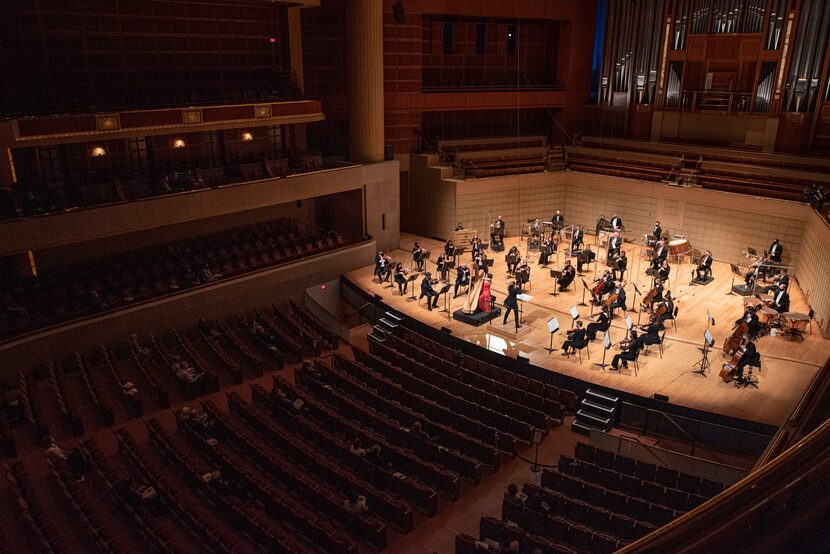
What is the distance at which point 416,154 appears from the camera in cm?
2142

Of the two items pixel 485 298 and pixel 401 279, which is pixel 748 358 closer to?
pixel 485 298

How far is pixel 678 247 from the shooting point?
18.5 m

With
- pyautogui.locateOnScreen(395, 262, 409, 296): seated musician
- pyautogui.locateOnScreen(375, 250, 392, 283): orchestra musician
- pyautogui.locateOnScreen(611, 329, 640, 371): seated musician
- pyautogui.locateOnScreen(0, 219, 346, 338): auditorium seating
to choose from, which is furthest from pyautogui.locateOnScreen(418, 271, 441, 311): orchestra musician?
pyautogui.locateOnScreen(611, 329, 640, 371): seated musician

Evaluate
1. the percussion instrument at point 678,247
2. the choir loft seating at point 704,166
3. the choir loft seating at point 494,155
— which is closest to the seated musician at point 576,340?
the percussion instrument at point 678,247

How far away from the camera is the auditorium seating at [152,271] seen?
43.4 ft

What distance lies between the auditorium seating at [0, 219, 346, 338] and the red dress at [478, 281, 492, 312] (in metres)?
5.32

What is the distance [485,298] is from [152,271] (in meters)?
8.47

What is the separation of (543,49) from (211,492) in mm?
21107

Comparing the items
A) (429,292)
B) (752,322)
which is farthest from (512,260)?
(752,322)

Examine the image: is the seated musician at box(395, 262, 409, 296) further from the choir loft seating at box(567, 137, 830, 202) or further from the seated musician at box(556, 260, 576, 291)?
the choir loft seating at box(567, 137, 830, 202)

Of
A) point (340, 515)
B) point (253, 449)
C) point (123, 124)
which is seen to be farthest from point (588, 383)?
point (123, 124)

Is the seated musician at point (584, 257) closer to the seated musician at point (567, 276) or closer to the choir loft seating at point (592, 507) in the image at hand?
the seated musician at point (567, 276)

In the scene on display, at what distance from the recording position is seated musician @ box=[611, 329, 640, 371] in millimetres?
11953

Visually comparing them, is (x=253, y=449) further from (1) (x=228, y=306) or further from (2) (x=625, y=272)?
(2) (x=625, y=272)
